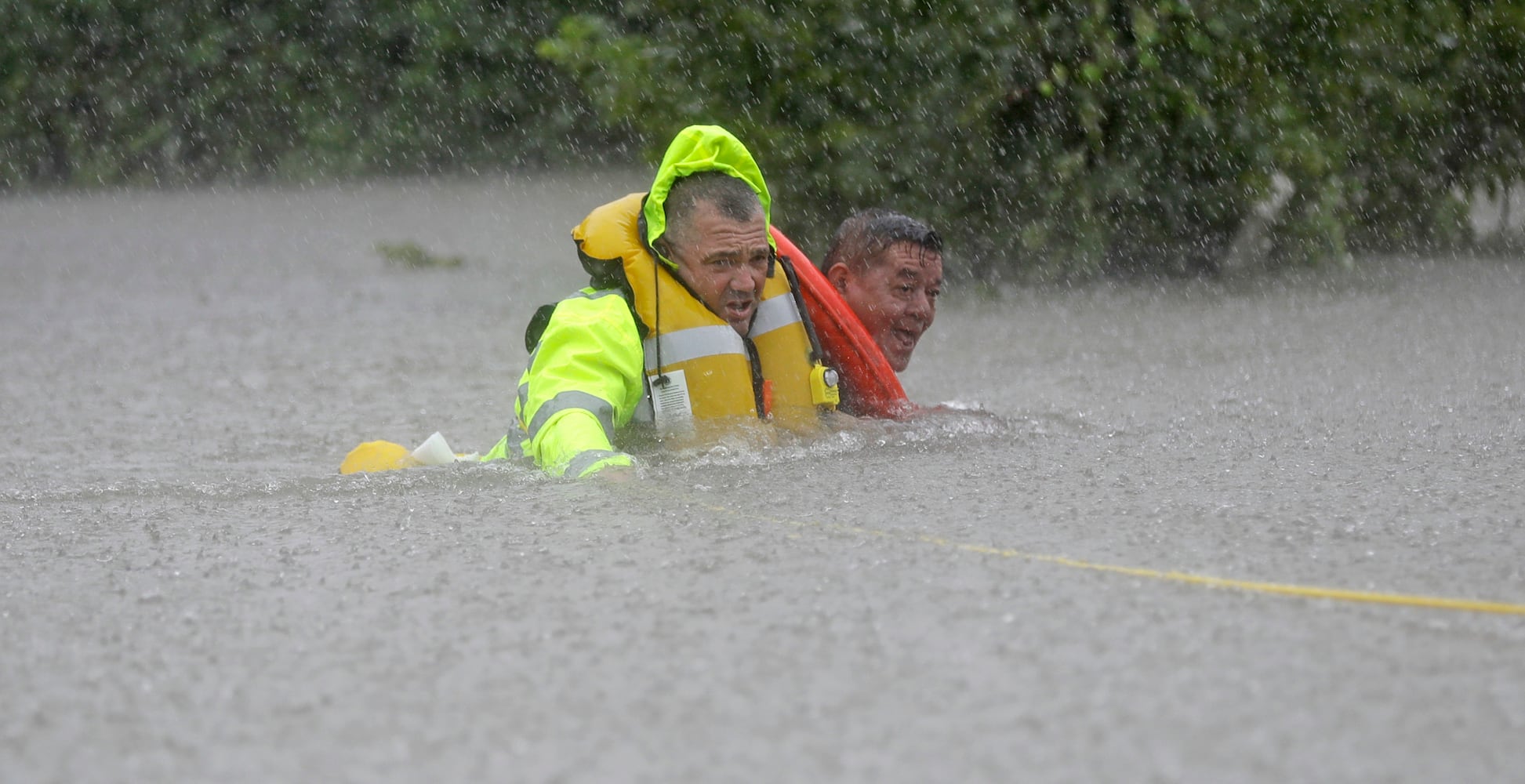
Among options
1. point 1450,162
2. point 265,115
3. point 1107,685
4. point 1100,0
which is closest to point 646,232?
point 1107,685

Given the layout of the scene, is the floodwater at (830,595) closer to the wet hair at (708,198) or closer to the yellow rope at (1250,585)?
the yellow rope at (1250,585)

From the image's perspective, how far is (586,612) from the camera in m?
2.81

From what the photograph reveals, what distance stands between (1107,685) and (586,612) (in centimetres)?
90

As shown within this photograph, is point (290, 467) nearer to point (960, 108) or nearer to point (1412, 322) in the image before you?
point (960, 108)

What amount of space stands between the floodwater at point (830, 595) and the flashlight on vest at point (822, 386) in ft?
0.44

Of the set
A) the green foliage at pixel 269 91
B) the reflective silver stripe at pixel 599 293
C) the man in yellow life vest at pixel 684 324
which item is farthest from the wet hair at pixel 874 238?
the green foliage at pixel 269 91

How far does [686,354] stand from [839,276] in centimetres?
82

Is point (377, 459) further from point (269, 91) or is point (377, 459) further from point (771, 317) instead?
point (269, 91)

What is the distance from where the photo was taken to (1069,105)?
8281 mm

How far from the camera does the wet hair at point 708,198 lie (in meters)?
4.30

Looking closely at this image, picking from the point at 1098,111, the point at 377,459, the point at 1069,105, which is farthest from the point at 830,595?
the point at 1069,105

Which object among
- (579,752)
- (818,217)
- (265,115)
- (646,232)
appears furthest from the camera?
(265,115)

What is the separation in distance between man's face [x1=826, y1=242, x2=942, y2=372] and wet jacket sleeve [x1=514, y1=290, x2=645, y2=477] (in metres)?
0.84

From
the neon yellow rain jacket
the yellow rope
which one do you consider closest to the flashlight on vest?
the neon yellow rain jacket
